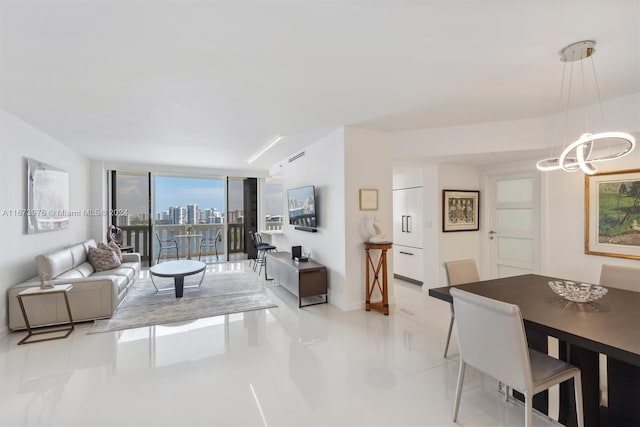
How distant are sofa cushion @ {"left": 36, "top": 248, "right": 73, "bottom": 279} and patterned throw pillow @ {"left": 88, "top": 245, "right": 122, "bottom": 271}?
68 cm

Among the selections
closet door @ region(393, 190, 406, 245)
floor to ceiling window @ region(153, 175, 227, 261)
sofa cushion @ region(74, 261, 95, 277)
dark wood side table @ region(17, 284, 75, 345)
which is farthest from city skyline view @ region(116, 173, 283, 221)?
dark wood side table @ region(17, 284, 75, 345)

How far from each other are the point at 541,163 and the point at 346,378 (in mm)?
2757

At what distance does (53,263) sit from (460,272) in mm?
4942

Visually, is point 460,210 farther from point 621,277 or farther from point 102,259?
point 102,259

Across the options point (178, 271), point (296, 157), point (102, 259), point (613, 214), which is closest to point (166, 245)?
point (102, 259)

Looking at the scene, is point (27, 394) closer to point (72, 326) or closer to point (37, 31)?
point (72, 326)

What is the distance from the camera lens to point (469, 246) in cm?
503

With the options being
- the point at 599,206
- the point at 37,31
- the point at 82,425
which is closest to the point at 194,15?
the point at 37,31

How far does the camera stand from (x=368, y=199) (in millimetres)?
4098

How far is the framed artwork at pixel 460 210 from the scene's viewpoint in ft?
15.8

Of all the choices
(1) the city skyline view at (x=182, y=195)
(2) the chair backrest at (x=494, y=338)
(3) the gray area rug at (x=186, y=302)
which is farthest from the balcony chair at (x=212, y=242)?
(2) the chair backrest at (x=494, y=338)

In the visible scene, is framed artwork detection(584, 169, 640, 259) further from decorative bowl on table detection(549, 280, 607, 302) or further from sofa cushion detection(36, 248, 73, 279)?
sofa cushion detection(36, 248, 73, 279)

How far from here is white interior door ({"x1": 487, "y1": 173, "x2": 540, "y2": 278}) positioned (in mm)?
4406

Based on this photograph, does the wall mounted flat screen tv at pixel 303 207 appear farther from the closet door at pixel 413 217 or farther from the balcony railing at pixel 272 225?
the balcony railing at pixel 272 225
